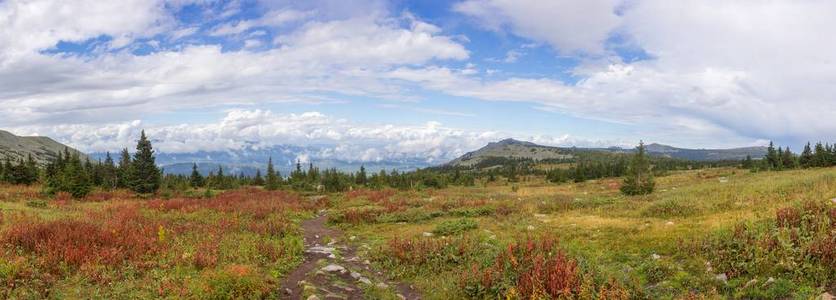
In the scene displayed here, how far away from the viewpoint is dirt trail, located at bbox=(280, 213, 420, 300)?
12.3 m

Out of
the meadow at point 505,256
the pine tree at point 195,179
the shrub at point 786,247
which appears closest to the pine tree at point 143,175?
the meadow at point 505,256

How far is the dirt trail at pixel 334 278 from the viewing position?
484 inches

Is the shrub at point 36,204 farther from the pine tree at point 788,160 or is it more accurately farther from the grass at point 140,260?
the pine tree at point 788,160

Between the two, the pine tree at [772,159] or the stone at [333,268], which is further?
the pine tree at [772,159]

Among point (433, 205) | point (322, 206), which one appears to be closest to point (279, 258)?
point (433, 205)

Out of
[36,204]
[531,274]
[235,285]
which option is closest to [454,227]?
[531,274]

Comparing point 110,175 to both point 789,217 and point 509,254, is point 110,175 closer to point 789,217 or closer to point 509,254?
point 509,254

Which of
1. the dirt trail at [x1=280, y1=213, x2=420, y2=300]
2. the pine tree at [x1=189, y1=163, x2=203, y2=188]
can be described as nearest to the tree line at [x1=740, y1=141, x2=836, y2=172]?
the dirt trail at [x1=280, y1=213, x2=420, y2=300]

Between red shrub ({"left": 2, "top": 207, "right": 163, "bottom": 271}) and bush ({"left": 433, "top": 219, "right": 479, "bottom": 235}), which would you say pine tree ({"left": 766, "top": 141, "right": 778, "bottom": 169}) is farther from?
red shrub ({"left": 2, "top": 207, "right": 163, "bottom": 271})

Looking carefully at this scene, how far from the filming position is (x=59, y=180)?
120 ft

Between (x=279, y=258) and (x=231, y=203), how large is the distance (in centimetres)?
2016

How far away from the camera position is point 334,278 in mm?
13758

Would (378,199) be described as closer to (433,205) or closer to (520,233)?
(433,205)

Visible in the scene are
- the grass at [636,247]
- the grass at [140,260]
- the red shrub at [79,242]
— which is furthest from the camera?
the red shrub at [79,242]
